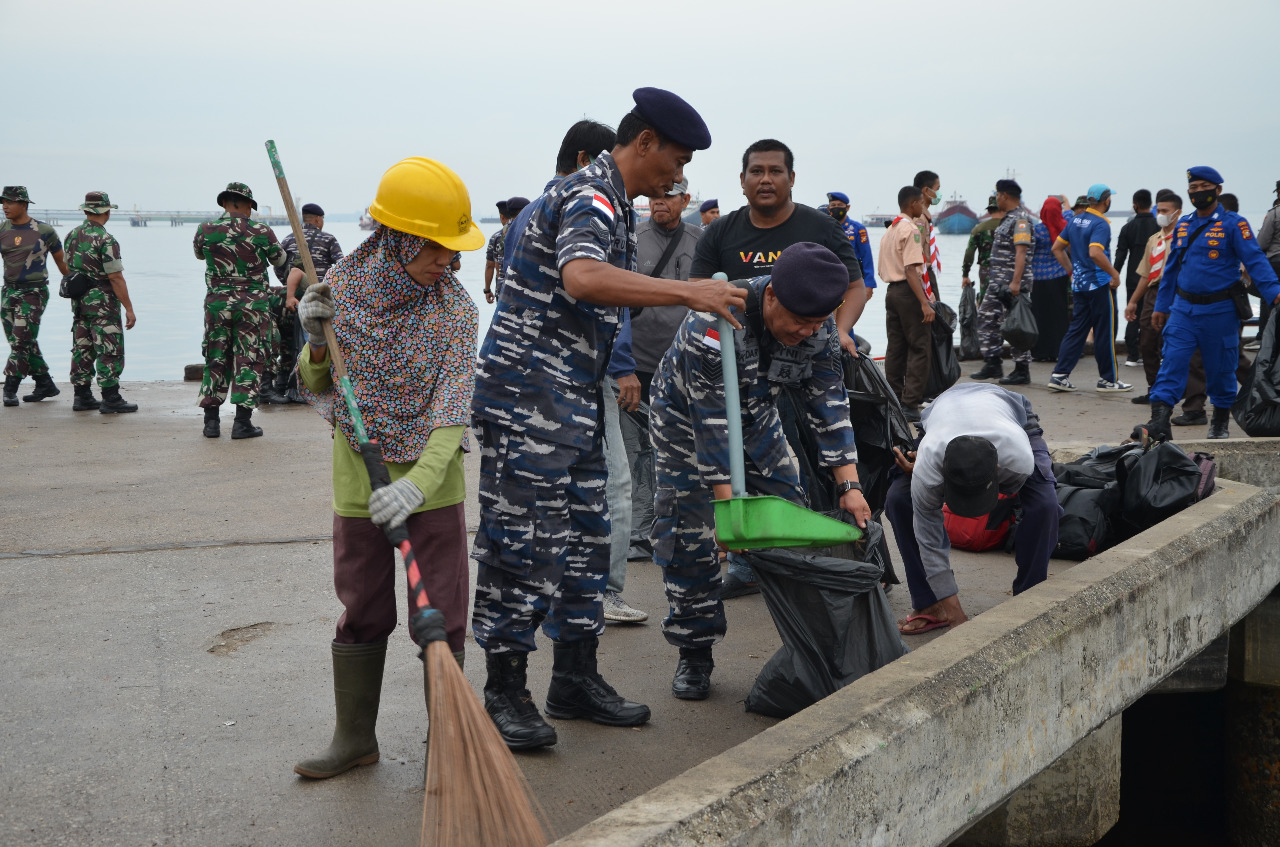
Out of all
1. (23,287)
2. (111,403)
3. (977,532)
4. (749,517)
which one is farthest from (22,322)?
(749,517)

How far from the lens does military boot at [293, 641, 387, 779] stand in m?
3.01

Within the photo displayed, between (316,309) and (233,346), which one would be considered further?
(233,346)

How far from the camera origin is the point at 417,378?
9.73 feet

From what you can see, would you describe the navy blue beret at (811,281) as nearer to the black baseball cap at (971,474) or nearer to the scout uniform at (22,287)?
the black baseball cap at (971,474)

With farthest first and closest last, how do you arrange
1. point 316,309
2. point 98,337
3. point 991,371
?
1. point 991,371
2. point 98,337
3. point 316,309

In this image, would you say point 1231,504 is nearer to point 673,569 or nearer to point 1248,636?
point 1248,636

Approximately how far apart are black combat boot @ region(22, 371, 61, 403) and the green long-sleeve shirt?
8.15 metres

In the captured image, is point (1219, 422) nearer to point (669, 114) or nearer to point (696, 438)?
point (696, 438)

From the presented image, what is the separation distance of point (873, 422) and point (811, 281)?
5.29 ft

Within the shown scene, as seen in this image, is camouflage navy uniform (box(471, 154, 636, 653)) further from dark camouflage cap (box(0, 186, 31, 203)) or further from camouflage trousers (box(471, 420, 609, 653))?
dark camouflage cap (box(0, 186, 31, 203))

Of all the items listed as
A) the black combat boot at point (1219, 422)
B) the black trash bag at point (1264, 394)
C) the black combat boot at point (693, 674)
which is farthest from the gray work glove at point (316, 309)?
the black combat boot at point (1219, 422)

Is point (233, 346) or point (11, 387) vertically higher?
point (233, 346)

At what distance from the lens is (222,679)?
12.1ft

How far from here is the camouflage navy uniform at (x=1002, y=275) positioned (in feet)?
36.5
